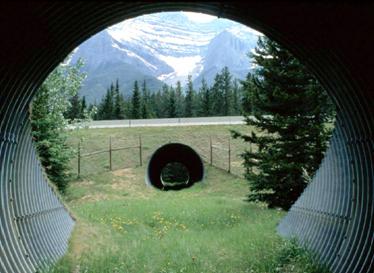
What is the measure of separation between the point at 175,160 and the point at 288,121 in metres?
18.5

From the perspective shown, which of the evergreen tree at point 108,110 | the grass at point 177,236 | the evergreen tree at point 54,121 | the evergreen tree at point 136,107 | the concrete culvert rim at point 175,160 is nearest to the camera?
the grass at point 177,236

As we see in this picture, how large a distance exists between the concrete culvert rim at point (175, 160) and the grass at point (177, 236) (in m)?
4.89

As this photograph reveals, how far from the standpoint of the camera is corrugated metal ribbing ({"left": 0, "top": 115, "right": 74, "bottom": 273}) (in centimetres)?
859

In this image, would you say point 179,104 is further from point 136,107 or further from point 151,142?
point 151,142

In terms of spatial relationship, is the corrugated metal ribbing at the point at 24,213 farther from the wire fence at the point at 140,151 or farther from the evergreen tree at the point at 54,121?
the wire fence at the point at 140,151

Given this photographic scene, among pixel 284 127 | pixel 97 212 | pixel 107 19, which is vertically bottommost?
pixel 97 212

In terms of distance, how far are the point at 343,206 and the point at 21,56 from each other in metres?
5.57

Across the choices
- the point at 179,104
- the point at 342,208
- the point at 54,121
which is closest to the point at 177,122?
the point at 54,121

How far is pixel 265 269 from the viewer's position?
9930mm

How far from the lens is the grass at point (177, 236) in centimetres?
1051

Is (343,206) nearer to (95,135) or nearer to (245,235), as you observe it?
(245,235)

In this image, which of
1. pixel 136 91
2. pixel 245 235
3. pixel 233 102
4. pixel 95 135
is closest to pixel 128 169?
pixel 95 135

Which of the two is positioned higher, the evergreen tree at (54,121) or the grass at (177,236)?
the evergreen tree at (54,121)

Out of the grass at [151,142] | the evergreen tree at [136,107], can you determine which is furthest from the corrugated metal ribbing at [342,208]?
the evergreen tree at [136,107]
